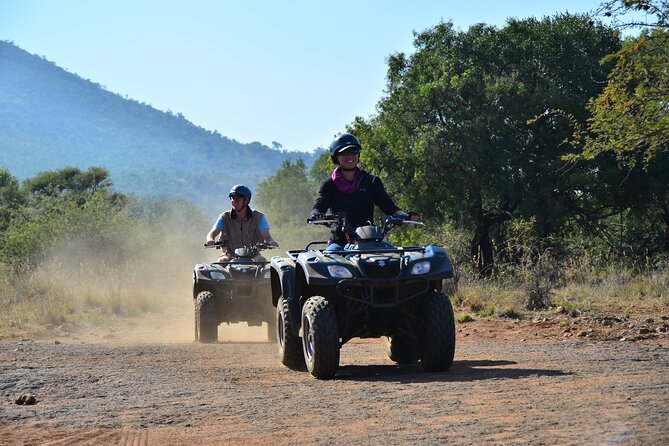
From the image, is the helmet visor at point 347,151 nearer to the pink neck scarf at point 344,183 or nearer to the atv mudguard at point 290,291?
the pink neck scarf at point 344,183

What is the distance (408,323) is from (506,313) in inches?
314

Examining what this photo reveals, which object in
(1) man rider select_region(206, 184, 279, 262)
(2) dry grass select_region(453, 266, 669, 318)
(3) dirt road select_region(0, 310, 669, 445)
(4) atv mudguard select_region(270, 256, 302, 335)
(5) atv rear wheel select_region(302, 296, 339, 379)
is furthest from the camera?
(2) dry grass select_region(453, 266, 669, 318)

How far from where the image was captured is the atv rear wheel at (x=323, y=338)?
931cm

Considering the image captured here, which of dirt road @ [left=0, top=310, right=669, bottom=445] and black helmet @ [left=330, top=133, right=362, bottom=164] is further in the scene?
black helmet @ [left=330, top=133, right=362, bottom=164]

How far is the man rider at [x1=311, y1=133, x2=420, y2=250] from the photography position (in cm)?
1065

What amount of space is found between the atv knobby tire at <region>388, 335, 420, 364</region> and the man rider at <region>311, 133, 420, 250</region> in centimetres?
124

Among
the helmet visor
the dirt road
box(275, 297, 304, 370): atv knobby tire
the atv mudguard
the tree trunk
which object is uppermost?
the helmet visor

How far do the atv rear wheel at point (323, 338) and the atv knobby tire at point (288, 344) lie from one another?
2.86 ft

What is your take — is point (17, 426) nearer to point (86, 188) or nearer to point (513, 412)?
point (513, 412)

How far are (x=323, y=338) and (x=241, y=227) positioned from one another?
6642mm

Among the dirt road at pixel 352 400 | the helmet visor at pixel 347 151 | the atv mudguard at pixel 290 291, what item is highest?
the helmet visor at pixel 347 151

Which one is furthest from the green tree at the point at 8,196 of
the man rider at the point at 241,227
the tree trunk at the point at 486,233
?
the man rider at the point at 241,227

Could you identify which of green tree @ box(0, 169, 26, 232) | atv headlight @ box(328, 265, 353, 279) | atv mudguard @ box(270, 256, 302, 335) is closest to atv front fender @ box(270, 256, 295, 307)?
atv mudguard @ box(270, 256, 302, 335)

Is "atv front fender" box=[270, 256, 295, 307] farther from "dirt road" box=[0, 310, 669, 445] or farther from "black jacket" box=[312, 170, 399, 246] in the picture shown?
"dirt road" box=[0, 310, 669, 445]
